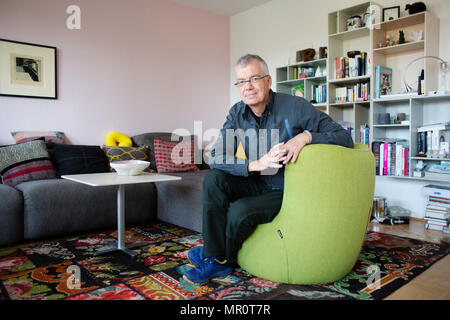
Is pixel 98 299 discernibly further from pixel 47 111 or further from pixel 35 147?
pixel 47 111

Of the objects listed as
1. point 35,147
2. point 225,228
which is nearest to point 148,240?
point 225,228

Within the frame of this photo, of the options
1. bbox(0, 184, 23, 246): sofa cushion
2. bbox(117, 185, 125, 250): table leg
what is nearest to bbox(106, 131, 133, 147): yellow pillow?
bbox(0, 184, 23, 246): sofa cushion

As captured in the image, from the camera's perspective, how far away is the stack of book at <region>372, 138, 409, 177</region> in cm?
316

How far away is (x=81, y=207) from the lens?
8.69 ft

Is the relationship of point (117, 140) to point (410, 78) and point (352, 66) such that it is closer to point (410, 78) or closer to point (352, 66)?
point (352, 66)

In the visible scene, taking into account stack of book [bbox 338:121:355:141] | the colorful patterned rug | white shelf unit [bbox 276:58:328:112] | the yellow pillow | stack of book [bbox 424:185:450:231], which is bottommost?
the colorful patterned rug

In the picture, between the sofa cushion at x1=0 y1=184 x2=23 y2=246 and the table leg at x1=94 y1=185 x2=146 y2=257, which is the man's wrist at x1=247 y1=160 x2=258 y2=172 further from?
the sofa cushion at x1=0 y1=184 x2=23 y2=246

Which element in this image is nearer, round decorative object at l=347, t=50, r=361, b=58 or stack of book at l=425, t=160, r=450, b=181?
stack of book at l=425, t=160, r=450, b=181

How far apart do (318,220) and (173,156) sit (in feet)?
7.46

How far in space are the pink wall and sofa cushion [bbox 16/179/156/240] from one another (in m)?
1.10

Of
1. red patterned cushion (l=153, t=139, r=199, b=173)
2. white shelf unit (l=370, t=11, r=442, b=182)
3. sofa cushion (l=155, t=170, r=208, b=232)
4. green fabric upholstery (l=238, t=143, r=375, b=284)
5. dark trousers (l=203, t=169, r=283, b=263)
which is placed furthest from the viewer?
red patterned cushion (l=153, t=139, r=199, b=173)

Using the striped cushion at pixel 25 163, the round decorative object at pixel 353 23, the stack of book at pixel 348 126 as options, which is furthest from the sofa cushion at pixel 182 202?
the round decorative object at pixel 353 23

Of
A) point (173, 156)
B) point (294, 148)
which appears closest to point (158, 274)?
point (294, 148)
